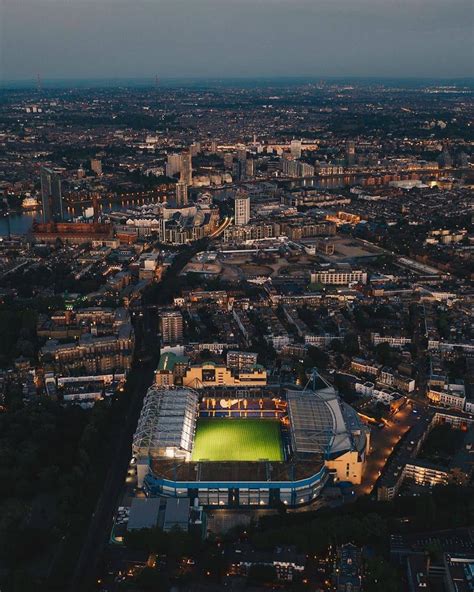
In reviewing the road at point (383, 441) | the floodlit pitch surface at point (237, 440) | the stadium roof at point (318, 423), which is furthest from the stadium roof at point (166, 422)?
the road at point (383, 441)

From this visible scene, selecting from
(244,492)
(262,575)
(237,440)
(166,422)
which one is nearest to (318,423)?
(237,440)

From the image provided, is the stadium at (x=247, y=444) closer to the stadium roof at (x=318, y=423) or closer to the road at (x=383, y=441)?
the stadium roof at (x=318, y=423)

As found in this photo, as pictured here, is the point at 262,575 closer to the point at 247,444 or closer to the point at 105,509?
the point at 105,509

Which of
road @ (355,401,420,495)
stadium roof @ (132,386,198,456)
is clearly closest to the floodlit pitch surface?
stadium roof @ (132,386,198,456)

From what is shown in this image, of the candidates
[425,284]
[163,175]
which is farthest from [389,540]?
[163,175]

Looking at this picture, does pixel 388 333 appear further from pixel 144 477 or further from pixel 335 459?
pixel 144 477

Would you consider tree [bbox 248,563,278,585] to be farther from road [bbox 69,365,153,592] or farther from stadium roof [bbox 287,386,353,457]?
stadium roof [bbox 287,386,353,457]
